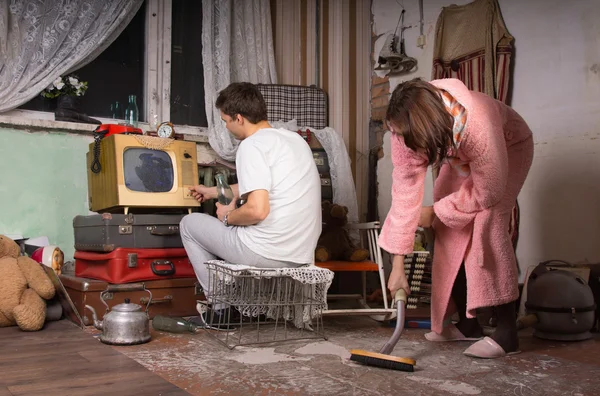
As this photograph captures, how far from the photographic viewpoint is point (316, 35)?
169 inches

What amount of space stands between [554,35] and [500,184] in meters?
1.68

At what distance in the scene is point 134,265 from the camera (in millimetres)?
2846

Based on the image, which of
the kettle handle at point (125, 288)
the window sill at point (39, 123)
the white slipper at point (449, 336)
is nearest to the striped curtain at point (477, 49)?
the white slipper at point (449, 336)

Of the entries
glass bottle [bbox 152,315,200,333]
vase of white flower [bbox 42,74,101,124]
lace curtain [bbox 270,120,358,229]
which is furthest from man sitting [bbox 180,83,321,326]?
vase of white flower [bbox 42,74,101,124]

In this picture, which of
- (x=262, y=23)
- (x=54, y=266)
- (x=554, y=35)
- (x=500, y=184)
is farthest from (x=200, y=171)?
(x=554, y=35)

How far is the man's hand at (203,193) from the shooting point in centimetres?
303

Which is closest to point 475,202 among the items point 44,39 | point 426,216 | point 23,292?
point 426,216

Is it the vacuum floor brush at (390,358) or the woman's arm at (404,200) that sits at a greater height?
the woman's arm at (404,200)

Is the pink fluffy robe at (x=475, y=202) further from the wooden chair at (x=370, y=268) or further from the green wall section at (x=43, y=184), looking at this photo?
the green wall section at (x=43, y=184)

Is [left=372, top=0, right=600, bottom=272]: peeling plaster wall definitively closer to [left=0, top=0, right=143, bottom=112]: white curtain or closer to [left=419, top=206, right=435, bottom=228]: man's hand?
[left=419, top=206, right=435, bottom=228]: man's hand

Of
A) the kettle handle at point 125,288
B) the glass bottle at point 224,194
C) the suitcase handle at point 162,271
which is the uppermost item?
the glass bottle at point 224,194

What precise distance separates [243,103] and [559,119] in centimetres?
183

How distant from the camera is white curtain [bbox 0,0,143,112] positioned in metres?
3.35

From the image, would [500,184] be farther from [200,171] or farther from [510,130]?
[200,171]
